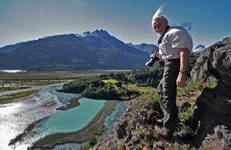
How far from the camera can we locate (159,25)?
9.80 m

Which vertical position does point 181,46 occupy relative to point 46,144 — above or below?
above

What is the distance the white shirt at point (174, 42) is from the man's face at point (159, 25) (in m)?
0.32

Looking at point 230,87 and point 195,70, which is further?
point 195,70

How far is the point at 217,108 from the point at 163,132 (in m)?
1.90

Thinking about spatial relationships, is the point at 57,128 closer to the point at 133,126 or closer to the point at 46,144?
the point at 46,144

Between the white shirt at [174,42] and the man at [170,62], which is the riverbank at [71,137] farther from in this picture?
the white shirt at [174,42]

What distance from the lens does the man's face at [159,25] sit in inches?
384

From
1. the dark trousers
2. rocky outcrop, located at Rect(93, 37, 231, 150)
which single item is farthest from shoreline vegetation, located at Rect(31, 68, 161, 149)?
the dark trousers

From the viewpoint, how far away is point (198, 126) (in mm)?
9602

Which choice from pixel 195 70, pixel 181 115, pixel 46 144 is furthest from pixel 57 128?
pixel 181 115

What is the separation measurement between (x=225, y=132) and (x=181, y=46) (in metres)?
2.54

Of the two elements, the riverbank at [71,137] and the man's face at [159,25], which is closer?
the man's face at [159,25]

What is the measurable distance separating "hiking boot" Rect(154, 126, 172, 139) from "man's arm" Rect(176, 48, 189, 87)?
1.96m

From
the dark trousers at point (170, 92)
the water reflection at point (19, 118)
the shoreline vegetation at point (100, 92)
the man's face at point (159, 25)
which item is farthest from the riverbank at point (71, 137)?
the man's face at point (159, 25)
